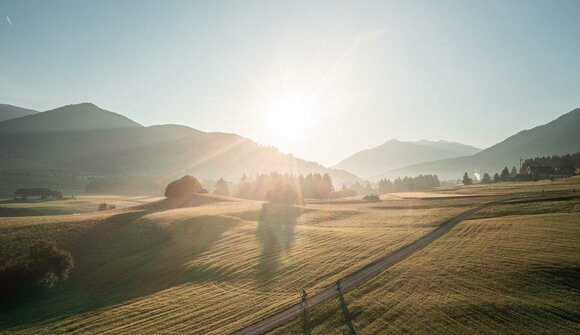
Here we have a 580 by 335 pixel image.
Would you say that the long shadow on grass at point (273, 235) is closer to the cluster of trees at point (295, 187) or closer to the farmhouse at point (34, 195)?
the cluster of trees at point (295, 187)

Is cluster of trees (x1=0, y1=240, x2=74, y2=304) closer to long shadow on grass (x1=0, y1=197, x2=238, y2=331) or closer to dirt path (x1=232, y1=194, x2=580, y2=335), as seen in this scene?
long shadow on grass (x1=0, y1=197, x2=238, y2=331)

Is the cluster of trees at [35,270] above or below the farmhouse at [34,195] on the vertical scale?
below

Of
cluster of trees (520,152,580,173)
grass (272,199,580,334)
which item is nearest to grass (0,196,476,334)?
grass (272,199,580,334)

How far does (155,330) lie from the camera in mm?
25984

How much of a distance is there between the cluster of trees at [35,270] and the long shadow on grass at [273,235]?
29.6 m

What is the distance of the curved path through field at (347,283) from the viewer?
24.8m

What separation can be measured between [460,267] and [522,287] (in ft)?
19.0

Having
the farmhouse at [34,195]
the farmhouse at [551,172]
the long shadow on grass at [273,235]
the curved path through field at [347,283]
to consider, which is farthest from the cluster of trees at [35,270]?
the farmhouse at [551,172]

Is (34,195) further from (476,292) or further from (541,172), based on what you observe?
(541,172)

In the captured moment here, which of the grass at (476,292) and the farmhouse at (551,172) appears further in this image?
the farmhouse at (551,172)

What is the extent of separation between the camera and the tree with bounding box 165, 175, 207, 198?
103 m

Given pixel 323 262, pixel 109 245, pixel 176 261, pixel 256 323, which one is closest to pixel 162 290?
pixel 176 261

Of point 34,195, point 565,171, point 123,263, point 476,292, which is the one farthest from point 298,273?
point 565,171

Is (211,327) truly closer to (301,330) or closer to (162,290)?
(301,330)
